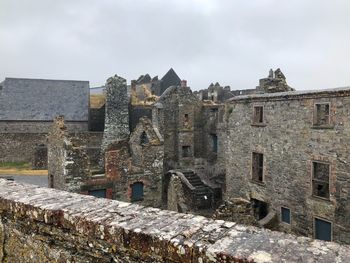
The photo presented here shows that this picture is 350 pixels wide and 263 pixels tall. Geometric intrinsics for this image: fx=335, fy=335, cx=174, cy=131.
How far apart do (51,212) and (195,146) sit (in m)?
25.9

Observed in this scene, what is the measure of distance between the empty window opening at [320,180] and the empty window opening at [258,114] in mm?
4033

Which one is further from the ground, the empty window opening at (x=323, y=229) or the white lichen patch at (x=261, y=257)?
the white lichen patch at (x=261, y=257)

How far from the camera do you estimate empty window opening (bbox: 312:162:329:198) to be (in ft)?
51.4

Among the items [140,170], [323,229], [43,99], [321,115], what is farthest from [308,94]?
[43,99]

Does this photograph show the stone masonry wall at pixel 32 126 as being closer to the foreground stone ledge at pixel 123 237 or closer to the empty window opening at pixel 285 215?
the empty window opening at pixel 285 215

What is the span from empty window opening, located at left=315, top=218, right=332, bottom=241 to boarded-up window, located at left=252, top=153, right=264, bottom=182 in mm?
4259

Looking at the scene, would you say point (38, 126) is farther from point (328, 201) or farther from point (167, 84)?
point (328, 201)

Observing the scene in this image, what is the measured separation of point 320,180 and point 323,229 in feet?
7.32

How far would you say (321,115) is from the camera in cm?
1597

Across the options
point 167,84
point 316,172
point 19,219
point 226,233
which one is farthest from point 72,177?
point 167,84

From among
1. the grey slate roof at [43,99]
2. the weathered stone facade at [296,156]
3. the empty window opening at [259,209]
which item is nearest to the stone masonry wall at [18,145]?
the grey slate roof at [43,99]

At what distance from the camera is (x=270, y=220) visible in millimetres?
17109

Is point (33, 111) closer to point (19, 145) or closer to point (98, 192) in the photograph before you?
point (19, 145)

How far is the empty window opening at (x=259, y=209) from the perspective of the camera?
18.7 metres
